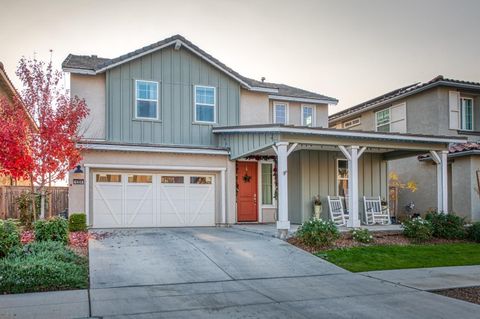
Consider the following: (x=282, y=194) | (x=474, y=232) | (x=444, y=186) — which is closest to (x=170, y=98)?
(x=282, y=194)

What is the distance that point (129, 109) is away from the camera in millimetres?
16766

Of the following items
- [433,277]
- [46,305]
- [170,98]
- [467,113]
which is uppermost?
[170,98]

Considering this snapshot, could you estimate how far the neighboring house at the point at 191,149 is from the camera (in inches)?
610

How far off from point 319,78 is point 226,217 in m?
8.78

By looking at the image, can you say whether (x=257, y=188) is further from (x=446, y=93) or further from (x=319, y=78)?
(x=446, y=93)

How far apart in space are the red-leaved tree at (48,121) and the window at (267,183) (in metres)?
7.75

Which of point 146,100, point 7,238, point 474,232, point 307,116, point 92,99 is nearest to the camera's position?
point 7,238

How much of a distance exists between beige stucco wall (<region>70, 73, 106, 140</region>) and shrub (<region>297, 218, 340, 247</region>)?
26.6ft

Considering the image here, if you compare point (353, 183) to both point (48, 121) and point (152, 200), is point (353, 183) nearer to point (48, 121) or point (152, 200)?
point (152, 200)

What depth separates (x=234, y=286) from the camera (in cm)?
888

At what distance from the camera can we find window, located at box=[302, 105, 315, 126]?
20.5m

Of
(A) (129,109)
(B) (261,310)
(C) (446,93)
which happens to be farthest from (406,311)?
(C) (446,93)

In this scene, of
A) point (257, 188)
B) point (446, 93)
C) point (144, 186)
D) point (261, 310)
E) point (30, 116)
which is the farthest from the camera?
point (446, 93)

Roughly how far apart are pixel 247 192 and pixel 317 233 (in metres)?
5.70
